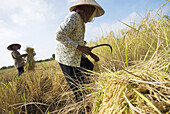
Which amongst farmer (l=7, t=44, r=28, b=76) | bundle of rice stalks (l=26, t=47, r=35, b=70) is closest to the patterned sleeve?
farmer (l=7, t=44, r=28, b=76)

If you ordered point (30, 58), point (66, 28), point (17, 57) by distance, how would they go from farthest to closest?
point (30, 58)
point (17, 57)
point (66, 28)

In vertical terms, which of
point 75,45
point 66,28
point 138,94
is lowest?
point 138,94

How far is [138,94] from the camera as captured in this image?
401mm

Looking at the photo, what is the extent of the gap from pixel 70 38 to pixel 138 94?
34.4 inches

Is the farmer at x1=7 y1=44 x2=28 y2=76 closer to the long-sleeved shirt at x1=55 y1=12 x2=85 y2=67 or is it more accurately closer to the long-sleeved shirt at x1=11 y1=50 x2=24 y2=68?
the long-sleeved shirt at x1=11 y1=50 x2=24 y2=68

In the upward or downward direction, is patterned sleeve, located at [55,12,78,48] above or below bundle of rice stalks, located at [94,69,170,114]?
above

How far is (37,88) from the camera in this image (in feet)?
5.46

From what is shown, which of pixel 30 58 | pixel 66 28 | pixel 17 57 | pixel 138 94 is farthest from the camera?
pixel 30 58

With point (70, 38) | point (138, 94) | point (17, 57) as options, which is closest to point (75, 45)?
point (70, 38)

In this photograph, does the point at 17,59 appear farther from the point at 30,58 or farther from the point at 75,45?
the point at 75,45

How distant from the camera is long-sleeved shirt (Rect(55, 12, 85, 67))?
98 cm

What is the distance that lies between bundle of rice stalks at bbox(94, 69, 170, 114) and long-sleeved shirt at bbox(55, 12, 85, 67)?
2.11 feet

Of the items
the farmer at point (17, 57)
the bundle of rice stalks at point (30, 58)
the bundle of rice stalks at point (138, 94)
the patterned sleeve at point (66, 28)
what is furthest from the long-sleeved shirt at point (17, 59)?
the bundle of rice stalks at point (138, 94)

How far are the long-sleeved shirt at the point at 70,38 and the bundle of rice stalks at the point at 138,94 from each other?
642 millimetres
